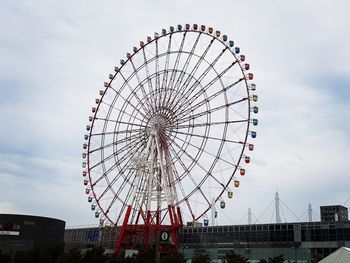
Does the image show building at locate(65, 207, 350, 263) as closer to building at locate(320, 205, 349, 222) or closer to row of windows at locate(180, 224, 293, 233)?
row of windows at locate(180, 224, 293, 233)

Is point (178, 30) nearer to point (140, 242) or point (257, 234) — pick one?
point (140, 242)

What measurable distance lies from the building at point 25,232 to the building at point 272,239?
546 inches

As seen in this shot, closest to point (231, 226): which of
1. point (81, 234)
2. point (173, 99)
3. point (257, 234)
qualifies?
point (257, 234)

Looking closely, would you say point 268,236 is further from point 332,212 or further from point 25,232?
point 332,212

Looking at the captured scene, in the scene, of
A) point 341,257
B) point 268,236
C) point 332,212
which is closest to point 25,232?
point 268,236

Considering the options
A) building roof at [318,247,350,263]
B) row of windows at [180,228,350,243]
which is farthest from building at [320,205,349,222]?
building roof at [318,247,350,263]

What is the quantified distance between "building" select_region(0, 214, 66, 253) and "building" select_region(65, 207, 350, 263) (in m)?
13.9

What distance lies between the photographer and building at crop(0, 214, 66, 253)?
298ft

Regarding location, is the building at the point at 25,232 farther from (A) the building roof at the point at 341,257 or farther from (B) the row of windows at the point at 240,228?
(A) the building roof at the point at 341,257

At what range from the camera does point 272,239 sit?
3371 inches

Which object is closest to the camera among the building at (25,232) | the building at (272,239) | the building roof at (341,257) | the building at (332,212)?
the building roof at (341,257)

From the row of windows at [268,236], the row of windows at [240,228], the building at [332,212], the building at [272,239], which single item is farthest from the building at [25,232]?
the building at [332,212]

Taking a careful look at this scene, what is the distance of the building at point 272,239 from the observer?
7762 cm

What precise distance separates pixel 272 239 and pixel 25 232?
161 feet
